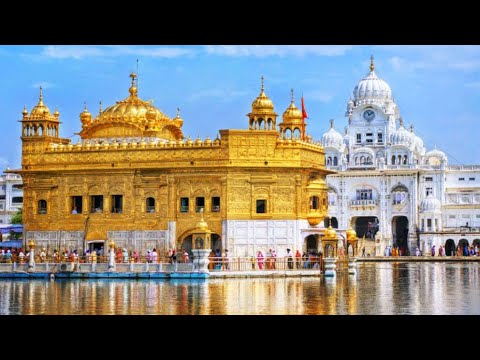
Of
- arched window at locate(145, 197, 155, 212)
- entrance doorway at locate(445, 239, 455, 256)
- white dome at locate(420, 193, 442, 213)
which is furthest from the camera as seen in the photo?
white dome at locate(420, 193, 442, 213)

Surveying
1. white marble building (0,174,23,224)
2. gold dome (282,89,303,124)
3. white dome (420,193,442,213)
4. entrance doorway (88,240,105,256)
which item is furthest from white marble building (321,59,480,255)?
entrance doorway (88,240,105,256)

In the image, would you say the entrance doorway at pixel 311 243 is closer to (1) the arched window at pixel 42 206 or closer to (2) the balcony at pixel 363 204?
(1) the arched window at pixel 42 206

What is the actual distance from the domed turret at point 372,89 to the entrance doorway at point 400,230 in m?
10.9

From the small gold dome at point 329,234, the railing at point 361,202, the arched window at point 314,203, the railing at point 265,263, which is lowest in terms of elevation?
the railing at point 265,263

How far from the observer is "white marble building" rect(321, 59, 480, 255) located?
6316cm

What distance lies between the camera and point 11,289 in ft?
80.9

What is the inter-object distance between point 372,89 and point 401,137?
6.64 metres

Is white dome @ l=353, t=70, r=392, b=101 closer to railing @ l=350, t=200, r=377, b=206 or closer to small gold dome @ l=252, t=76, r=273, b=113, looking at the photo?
railing @ l=350, t=200, r=377, b=206

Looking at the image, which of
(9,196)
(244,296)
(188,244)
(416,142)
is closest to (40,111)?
(188,244)

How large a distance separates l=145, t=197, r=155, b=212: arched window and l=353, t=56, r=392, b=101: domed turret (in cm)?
4072

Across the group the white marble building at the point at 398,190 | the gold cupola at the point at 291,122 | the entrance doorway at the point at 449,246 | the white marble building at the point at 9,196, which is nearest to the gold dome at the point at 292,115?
the gold cupola at the point at 291,122

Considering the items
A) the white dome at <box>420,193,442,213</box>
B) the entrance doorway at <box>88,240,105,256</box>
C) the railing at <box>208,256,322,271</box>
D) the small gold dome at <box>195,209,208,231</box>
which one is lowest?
the railing at <box>208,256,322,271</box>

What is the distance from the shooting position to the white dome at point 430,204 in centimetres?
6288
